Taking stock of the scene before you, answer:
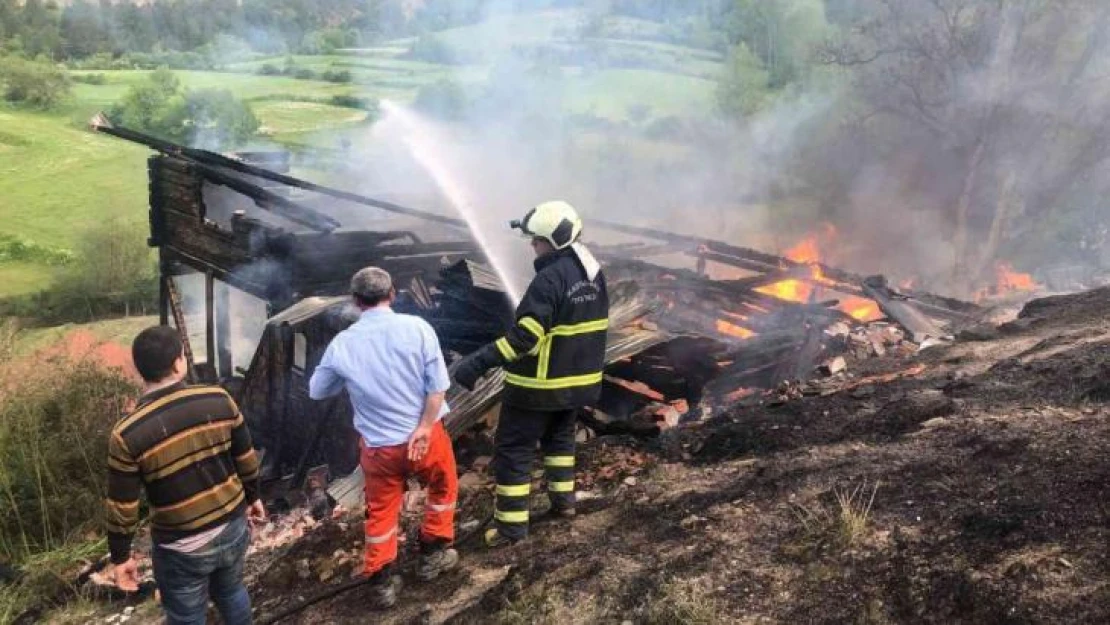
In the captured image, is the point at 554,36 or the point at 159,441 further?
the point at 554,36

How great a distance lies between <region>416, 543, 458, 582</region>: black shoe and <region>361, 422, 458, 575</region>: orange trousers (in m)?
0.06

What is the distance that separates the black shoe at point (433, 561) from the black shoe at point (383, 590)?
18 centimetres

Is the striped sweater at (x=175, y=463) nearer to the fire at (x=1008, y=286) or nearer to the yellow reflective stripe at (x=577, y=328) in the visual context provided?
the yellow reflective stripe at (x=577, y=328)

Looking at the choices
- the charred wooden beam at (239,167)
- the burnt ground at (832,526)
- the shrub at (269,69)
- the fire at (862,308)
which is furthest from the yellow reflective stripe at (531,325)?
the shrub at (269,69)

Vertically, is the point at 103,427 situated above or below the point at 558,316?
below

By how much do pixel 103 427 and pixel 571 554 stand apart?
5980mm

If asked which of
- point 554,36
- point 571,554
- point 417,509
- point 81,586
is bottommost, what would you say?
point 81,586

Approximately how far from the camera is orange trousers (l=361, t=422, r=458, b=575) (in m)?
3.95

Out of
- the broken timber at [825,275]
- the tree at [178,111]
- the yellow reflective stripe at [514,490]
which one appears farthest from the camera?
the tree at [178,111]

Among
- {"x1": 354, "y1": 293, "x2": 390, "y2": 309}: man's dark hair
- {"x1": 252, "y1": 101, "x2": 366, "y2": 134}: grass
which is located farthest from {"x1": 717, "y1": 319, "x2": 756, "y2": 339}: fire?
{"x1": 252, "y1": 101, "x2": 366, "y2": 134}: grass

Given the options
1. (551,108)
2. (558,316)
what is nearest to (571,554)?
(558,316)

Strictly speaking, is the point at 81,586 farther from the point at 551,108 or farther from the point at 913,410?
the point at 551,108

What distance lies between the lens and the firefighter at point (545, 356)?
159 inches

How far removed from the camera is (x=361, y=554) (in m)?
4.83
